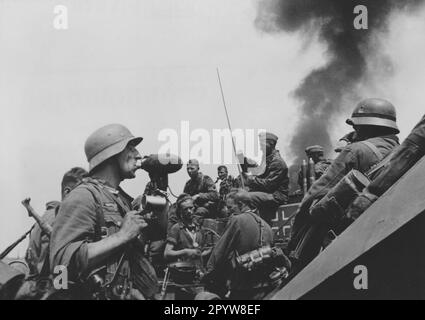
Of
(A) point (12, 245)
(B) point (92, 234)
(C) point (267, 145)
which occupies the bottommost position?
(A) point (12, 245)

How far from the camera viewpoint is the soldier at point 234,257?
734cm

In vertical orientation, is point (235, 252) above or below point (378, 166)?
below

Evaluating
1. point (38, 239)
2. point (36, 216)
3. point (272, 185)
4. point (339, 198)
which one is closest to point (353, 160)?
point (339, 198)

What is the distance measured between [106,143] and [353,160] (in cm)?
213

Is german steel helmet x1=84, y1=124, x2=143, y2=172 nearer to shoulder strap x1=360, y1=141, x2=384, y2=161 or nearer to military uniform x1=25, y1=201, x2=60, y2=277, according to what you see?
military uniform x1=25, y1=201, x2=60, y2=277

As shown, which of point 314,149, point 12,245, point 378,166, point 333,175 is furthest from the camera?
point 314,149

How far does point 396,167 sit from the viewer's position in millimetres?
5289

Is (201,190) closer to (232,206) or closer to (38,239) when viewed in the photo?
(232,206)

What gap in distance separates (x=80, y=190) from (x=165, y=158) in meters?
1.97

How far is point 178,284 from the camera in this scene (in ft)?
25.2

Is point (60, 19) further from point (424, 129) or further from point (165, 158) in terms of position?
point (424, 129)

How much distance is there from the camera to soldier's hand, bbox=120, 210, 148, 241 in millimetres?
5379

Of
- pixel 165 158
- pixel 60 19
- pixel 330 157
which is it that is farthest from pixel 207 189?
pixel 60 19

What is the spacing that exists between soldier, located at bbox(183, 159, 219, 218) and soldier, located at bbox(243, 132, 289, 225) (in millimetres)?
846
